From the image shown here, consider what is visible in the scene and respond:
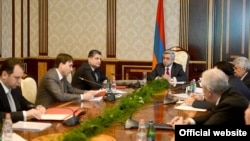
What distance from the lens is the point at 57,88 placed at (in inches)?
153

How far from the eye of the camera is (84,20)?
7.11 metres

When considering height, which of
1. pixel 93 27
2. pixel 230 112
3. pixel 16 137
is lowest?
pixel 16 137

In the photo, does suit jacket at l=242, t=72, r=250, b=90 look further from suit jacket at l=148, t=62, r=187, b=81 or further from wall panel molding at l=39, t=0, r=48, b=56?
wall panel molding at l=39, t=0, r=48, b=56

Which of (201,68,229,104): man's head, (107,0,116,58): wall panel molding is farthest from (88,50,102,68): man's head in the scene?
(201,68,229,104): man's head

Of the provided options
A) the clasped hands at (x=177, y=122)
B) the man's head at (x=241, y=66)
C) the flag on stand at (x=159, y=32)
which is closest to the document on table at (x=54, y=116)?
the clasped hands at (x=177, y=122)

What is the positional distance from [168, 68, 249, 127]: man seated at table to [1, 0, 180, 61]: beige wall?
13.2ft

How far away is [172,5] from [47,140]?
15.8 ft

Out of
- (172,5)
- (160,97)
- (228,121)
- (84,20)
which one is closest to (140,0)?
(172,5)

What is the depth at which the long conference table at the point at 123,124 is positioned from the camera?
243 cm

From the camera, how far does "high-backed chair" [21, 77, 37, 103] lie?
3.93 m

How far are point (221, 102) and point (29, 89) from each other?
2.01m

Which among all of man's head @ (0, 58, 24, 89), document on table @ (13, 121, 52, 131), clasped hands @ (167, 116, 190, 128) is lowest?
document on table @ (13, 121, 52, 131)

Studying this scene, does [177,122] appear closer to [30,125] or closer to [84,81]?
[30,125]

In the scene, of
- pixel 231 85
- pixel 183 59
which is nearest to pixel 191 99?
pixel 231 85
